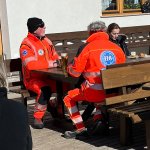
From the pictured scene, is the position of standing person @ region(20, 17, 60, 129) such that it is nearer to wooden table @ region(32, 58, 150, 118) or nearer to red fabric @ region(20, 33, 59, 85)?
red fabric @ region(20, 33, 59, 85)

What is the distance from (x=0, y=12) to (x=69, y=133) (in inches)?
209

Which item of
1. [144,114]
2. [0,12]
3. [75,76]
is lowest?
[144,114]

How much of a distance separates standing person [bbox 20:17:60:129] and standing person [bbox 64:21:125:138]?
714mm

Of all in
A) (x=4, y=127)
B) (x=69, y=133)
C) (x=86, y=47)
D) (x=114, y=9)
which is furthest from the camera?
(x=114, y=9)

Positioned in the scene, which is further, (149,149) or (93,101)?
(93,101)

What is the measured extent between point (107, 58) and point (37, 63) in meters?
A: 1.26

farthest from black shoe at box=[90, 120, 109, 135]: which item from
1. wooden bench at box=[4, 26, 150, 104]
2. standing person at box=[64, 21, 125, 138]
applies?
wooden bench at box=[4, 26, 150, 104]

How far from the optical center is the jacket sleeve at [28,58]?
243 inches

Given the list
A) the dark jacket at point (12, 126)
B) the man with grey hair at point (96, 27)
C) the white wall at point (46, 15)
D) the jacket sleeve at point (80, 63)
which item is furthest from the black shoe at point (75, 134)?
the white wall at point (46, 15)

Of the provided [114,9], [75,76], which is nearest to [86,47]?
[75,76]

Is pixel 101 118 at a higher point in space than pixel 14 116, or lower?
lower

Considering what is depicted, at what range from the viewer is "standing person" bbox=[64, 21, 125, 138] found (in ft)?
17.4

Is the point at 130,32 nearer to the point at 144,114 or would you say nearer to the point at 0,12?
the point at 0,12

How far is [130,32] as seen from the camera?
37.5ft
